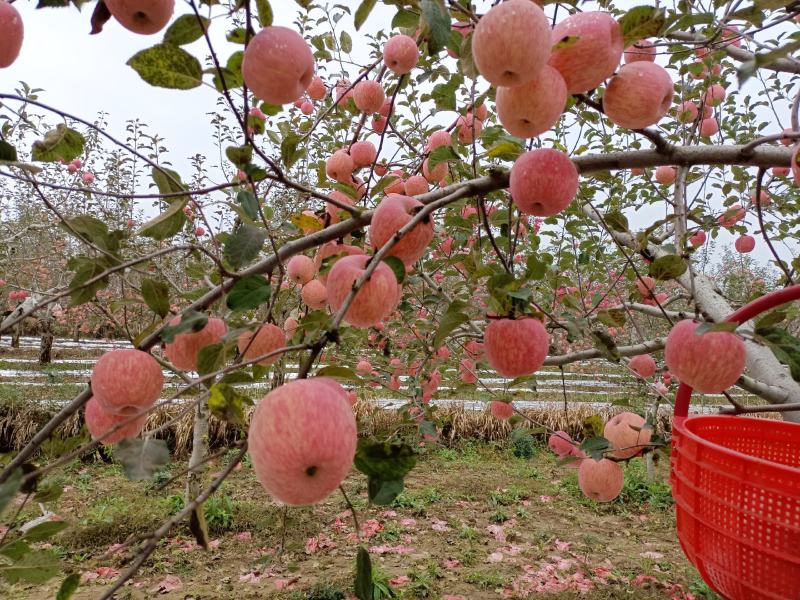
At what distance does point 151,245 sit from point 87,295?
408 centimetres

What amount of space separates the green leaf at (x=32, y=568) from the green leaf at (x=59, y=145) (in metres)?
0.75

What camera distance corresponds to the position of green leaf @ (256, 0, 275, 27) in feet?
2.76

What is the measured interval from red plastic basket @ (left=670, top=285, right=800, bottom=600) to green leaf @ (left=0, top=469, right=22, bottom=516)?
40.7 inches

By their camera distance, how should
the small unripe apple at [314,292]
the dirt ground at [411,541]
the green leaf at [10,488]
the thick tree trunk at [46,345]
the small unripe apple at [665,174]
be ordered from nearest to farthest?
1. the green leaf at [10,488]
2. the small unripe apple at [314,292]
3. the small unripe apple at [665,174]
4. the dirt ground at [411,541]
5. the thick tree trunk at [46,345]

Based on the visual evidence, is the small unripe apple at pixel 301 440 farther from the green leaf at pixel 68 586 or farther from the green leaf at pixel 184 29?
the green leaf at pixel 184 29

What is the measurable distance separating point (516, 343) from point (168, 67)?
831mm

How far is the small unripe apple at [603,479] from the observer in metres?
1.73

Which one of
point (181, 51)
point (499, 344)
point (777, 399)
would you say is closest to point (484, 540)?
point (777, 399)

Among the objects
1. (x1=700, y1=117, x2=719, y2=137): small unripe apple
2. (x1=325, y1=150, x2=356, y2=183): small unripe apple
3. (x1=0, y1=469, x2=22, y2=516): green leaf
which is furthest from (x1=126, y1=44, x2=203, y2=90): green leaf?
(x1=700, y1=117, x2=719, y2=137): small unripe apple

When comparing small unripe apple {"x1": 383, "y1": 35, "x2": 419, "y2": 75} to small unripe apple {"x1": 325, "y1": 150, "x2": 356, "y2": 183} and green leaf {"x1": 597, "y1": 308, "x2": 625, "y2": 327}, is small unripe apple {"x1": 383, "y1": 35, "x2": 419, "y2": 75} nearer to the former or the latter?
small unripe apple {"x1": 325, "y1": 150, "x2": 356, "y2": 183}

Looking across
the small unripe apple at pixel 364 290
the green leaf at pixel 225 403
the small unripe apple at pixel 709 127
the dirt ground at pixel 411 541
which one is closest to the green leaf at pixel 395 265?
the small unripe apple at pixel 364 290

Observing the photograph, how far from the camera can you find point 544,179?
94 centimetres

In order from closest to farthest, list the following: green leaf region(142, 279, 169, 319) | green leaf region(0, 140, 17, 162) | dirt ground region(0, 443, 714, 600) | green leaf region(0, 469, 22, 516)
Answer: green leaf region(0, 469, 22, 516)
green leaf region(0, 140, 17, 162)
green leaf region(142, 279, 169, 319)
dirt ground region(0, 443, 714, 600)

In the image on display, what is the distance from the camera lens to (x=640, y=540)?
14.5 ft
